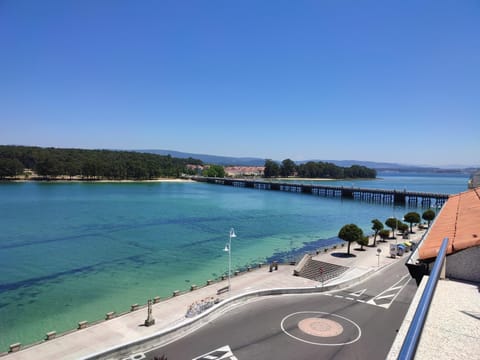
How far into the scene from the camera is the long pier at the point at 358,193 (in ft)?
295

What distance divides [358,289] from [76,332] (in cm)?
1740

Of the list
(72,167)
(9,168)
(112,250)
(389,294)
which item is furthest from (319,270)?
(9,168)

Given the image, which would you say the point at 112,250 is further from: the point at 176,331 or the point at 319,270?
the point at 176,331

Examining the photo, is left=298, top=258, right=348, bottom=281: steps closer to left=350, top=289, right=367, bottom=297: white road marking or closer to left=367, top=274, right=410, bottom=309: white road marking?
left=350, top=289, right=367, bottom=297: white road marking

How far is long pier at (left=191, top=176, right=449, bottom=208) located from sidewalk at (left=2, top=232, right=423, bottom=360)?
65272mm

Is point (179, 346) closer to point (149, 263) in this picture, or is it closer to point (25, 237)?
point (149, 263)

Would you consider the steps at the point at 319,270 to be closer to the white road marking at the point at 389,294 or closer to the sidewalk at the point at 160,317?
the sidewalk at the point at 160,317

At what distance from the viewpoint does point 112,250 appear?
3762cm

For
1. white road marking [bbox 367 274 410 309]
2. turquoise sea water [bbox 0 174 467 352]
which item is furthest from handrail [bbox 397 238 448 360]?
turquoise sea water [bbox 0 174 467 352]

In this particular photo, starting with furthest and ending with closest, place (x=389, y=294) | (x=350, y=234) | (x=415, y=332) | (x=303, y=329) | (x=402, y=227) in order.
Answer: (x=402, y=227), (x=350, y=234), (x=389, y=294), (x=303, y=329), (x=415, y=332)

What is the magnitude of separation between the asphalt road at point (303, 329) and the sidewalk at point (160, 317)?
6.34 ft

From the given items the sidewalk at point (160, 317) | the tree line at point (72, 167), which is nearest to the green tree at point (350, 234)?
the sidewalk at point (160, 317)

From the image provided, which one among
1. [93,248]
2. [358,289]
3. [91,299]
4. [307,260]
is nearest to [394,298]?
[358,289]

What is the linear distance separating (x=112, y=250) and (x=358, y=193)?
94.4 m
